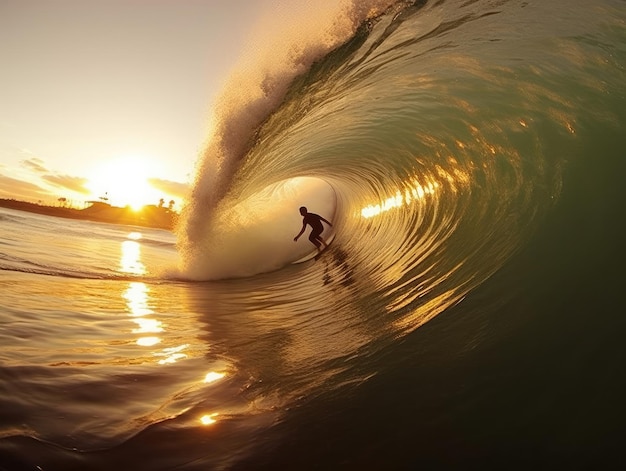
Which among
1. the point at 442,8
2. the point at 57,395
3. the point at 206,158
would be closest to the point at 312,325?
the point at 57,395

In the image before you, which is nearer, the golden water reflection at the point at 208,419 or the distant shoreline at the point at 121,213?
the golden water reflection at the point at 208,419

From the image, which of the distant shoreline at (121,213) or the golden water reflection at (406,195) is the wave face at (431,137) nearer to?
the golden water reflection at (406,195)

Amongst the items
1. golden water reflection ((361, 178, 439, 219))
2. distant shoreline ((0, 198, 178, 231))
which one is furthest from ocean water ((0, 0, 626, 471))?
distant shoreline ((0, 198, 178, 231))

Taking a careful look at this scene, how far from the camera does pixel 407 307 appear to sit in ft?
12.1

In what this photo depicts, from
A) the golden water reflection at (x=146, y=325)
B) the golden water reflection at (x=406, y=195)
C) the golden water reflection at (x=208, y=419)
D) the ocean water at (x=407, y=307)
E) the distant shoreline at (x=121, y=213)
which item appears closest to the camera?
the ocean water at (x=407, y=307)

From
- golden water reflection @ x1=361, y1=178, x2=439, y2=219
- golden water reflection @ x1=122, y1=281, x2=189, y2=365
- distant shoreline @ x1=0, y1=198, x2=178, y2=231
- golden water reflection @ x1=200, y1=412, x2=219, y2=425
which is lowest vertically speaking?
golden water reflection @ x1=200, y1=412, x2=219, y2=425

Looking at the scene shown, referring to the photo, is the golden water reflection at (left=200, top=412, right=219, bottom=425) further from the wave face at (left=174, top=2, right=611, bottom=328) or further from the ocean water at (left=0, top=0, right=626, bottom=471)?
the wave face at (left=174, top=2, right=611, bottom=328)

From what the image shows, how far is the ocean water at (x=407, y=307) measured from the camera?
1778mm

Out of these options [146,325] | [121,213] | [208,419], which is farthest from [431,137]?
[121,213]

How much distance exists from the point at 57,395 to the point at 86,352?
82 cm

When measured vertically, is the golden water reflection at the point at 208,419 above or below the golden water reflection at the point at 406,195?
below

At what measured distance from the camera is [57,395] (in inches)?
82.7

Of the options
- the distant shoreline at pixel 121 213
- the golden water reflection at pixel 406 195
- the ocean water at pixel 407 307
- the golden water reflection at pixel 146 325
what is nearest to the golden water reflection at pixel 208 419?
the ocean water at pixel 407 307

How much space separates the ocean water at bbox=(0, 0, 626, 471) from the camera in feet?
5.83
